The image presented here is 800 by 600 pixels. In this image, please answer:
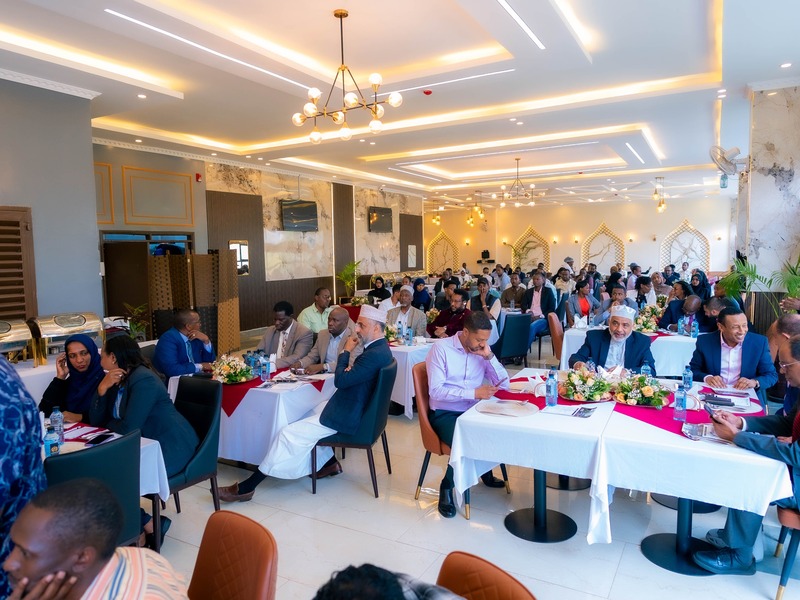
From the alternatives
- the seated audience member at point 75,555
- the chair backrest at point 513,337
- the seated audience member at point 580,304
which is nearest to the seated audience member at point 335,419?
the seated audience member at point 75,555

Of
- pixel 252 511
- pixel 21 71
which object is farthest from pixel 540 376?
pixel 21 71

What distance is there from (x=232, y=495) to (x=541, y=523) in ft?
7.49

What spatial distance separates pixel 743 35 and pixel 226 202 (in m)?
9.23

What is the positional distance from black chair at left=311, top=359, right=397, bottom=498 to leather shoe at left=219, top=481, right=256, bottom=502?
498 millimetres

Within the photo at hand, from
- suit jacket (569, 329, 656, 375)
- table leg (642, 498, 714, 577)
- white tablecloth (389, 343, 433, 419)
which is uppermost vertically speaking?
suit jacket (569, 329, 656, 375)

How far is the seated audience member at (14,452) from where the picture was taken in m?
1.74

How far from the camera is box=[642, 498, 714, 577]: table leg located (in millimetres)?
3203

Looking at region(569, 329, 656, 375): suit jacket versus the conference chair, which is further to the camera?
region(569, 329, 656, 375): suit jacket

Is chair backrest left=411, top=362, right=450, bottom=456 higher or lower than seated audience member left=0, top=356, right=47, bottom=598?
lower

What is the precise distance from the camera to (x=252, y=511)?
4.05 metres

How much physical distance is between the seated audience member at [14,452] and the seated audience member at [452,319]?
5591 mm

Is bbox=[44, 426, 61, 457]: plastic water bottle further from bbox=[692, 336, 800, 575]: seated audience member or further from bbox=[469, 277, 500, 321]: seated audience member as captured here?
bbox=[469, 277, 500, 321]: seated audience member

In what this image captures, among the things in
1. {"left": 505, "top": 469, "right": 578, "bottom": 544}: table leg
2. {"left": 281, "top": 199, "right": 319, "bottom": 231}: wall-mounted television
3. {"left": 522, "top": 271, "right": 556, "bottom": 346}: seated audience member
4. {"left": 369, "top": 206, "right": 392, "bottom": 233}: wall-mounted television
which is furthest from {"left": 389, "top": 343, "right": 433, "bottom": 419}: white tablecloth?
{"left": 369, "top": 206, "right": 392, "bottom": 233}: wall-mounted television

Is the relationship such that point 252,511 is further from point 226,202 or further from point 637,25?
point 226,202
